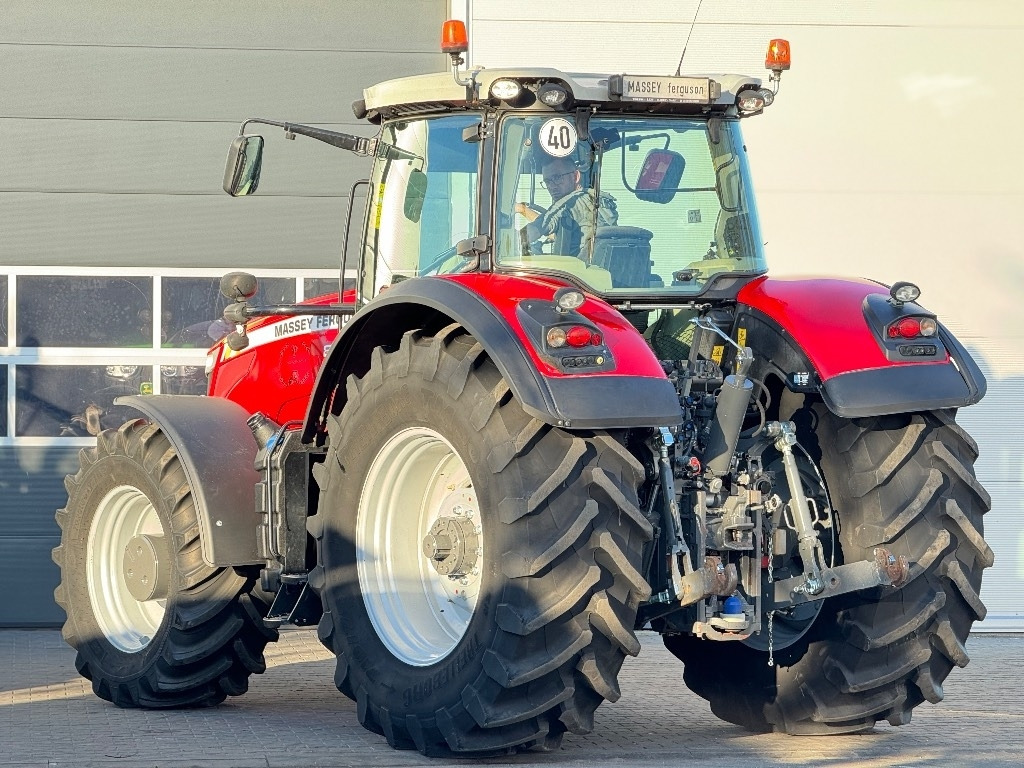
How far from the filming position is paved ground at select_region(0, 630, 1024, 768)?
18.7ft

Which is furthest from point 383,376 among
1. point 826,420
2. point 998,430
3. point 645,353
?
point 998,430

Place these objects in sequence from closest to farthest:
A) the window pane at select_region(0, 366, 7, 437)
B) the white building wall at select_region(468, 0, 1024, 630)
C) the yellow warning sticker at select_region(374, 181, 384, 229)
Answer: the yellow warning sticker at select_region(374, 181, 384, 229) < the window pane at select_region(0, 366, 7, 437) < the white building wall at select_region(468, 0, 1024, 630)

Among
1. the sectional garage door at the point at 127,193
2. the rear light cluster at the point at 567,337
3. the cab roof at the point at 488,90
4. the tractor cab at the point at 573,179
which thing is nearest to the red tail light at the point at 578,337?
the rear light cluster at the point at 567,337

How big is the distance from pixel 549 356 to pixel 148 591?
2818 millimetres

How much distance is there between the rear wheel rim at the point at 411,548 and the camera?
5.95m

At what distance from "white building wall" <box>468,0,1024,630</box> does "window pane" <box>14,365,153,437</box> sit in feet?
10.6

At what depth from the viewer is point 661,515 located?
218 inches

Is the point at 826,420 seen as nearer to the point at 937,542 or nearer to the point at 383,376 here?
the point at 937,542

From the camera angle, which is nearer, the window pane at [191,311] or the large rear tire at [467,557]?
the large rear tire at [467,557]

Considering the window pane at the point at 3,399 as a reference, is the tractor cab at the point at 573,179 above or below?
above

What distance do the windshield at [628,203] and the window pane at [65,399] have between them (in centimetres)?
522

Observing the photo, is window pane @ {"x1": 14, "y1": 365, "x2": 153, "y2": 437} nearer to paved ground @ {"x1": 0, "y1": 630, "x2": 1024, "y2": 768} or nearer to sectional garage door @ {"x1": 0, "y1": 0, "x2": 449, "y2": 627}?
sectional garage door @ {"x1": 0, "y1": 0, "x2": 449, "y2": 627}

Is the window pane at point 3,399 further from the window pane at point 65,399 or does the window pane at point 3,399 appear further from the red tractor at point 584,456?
the red tractor at point 584,456

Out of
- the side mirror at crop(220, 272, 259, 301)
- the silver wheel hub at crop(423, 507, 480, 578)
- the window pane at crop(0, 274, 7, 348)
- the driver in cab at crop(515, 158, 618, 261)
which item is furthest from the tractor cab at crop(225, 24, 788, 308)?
the window pane at crop(0, 274, 7, 348)
